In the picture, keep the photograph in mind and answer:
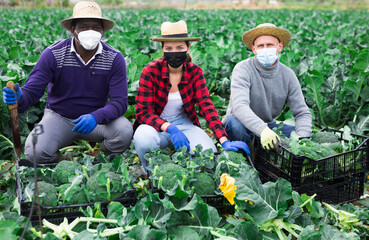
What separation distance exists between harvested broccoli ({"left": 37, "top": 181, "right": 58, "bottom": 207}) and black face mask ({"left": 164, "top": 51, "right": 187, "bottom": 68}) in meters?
1.58

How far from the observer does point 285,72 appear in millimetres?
3594

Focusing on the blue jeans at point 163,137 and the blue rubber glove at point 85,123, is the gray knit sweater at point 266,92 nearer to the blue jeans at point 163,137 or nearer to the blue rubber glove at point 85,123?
the blue jeans at point 163,137

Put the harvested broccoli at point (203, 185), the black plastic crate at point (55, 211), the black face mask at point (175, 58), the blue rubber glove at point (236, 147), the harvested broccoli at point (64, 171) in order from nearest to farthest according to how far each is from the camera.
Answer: the black plastic crate at point (55, 211), the harvested broccoli at point (203, 185), the harvested broccoli at point (64, 171), the blue rubber glove at point (236, 147), the black face mask at point (175, 58)

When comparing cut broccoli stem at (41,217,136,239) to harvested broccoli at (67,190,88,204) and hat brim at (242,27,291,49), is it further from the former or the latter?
hat brim at (242,27,291,49)

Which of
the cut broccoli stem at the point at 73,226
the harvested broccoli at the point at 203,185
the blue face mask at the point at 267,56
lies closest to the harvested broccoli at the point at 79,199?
the cut broccoli stem at the point at 73,226

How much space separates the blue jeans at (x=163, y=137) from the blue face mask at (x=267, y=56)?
2.99 feet

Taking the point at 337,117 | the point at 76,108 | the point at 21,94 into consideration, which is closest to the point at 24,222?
the point at 21,94

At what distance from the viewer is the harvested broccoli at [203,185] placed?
2596 mm

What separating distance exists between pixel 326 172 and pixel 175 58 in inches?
65.0

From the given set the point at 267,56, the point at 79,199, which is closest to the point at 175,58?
the point at 267,56

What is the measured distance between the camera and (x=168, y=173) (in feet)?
8.57

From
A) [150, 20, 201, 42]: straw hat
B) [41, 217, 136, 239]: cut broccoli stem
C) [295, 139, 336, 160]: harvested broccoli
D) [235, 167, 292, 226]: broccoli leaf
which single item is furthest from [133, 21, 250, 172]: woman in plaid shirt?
[41, 217, 136, 239]: cut broccoli stem

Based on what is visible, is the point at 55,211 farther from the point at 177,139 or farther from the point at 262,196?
the point at 262,196

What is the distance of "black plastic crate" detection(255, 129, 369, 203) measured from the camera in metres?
2.72
